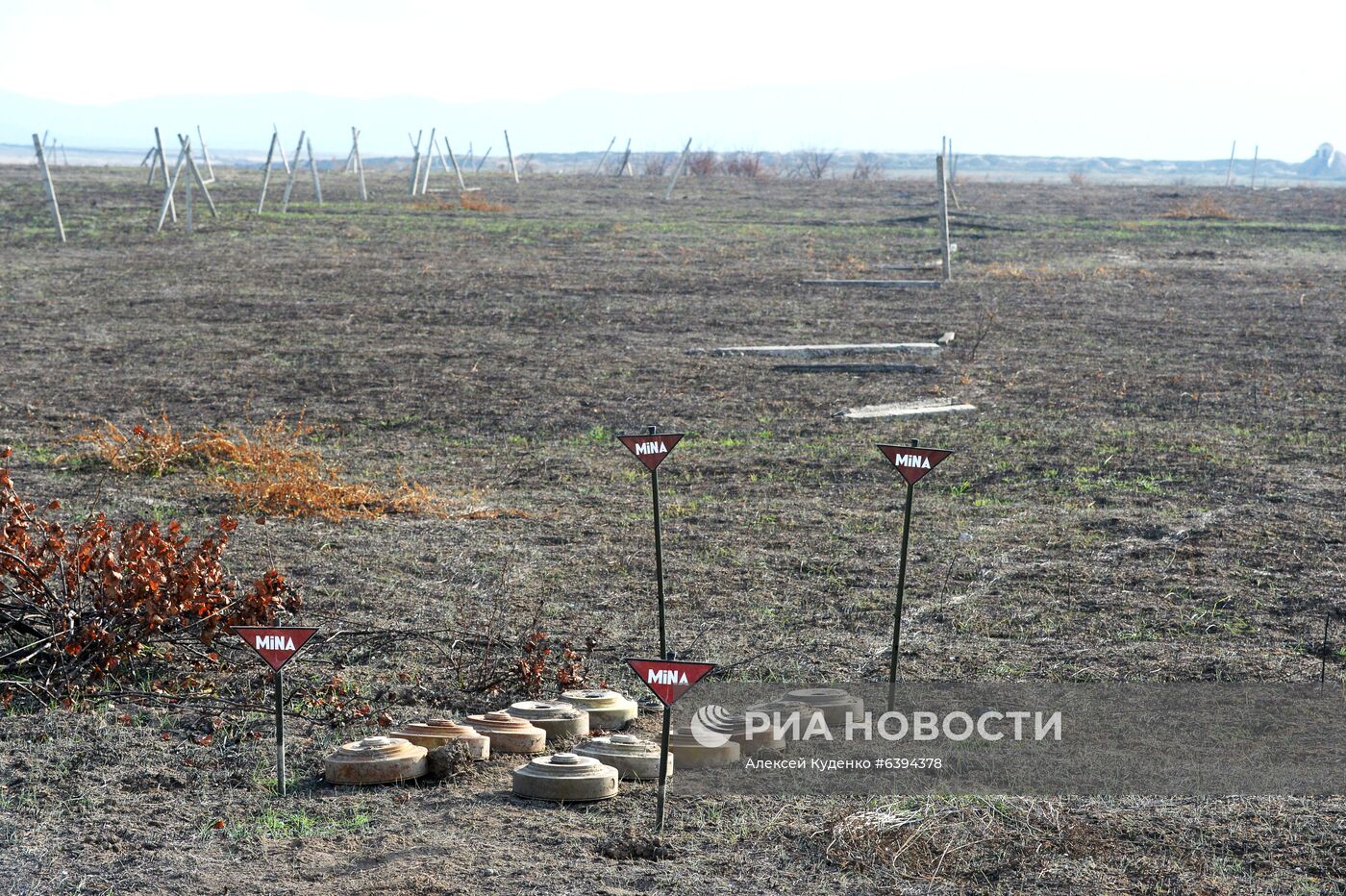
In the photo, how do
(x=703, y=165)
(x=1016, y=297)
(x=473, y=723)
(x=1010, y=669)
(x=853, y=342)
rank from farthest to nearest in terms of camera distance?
(x=703, y=165) < (x=1016, y=297) < (x=853, y=342) < (x=1010, y=669) < (x=473, y=723)

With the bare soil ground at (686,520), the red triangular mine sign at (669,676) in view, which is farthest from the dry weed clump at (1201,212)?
the red triangular mine sign at (669,676)

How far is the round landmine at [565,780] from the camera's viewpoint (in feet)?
16.0

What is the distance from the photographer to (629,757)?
201 inches

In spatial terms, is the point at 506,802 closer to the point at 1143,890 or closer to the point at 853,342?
the point at 1143,890

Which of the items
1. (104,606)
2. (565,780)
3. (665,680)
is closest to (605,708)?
(565,780)

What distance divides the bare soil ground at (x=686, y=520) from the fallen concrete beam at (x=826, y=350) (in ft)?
1.45

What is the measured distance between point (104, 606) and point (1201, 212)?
1437 inches

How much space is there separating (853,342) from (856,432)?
16.3ft

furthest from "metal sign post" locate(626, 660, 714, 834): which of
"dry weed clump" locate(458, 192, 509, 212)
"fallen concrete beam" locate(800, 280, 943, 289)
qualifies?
"dry weed clump" locate(458, 192, 509, 212)

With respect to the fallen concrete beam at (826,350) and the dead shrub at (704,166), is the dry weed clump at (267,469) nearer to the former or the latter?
the fallen concrete beam at (826,350)

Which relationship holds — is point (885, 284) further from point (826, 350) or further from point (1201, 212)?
point (1201, 212)

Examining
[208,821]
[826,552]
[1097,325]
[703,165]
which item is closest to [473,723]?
[208,821]

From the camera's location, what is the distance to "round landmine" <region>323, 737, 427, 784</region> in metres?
5.01

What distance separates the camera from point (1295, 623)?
715 cm
